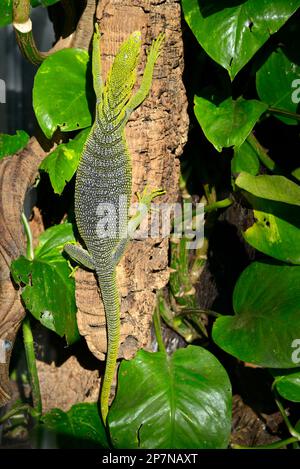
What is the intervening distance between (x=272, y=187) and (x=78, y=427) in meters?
1.03

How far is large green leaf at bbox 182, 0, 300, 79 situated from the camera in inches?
54.0

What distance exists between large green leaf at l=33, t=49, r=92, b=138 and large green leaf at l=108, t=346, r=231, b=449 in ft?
2.58

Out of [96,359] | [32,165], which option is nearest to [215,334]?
[96,359]

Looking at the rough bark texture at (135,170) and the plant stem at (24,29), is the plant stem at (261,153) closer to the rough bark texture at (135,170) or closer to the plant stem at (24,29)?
the rough bark texture at (135,170)

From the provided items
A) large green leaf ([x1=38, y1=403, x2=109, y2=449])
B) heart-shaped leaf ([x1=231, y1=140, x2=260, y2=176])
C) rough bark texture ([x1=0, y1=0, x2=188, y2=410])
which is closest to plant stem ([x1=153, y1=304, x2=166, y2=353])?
rough bark texture ([x1=0, y1=0, x2=188, y2=410])

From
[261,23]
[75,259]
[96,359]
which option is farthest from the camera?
[96,359]

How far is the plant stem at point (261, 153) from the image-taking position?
5.74ft

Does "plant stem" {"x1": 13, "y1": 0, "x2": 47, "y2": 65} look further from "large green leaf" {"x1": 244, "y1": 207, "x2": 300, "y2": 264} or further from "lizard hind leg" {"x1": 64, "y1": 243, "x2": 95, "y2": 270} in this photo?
"large green leaf" {"x1": 244, "y1": 207, "x2": 300, "y2": 264}

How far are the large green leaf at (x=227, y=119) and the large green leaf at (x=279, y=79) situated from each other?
0.64 ft

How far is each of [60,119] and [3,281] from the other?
0.55m

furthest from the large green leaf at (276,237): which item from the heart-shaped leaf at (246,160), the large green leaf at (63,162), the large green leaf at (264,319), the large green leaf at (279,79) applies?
the large green leaf at (63,162)

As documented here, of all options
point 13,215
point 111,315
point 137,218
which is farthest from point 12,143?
point 111,315

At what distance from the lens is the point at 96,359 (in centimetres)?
180
